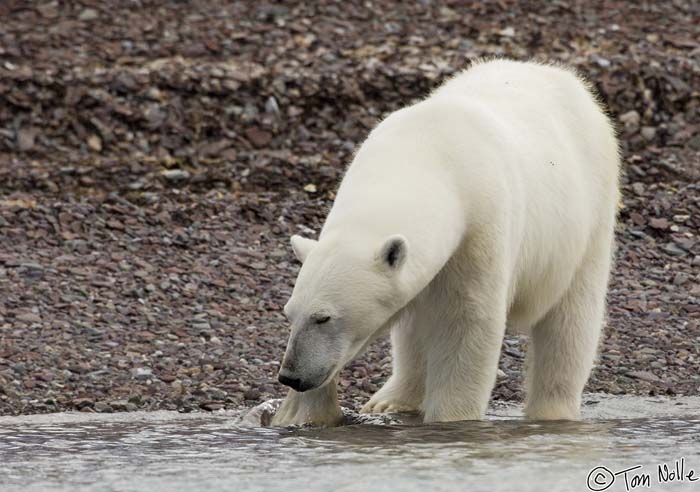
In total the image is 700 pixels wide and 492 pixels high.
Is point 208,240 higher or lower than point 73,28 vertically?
lower

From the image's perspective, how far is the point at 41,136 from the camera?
10664 millimetres

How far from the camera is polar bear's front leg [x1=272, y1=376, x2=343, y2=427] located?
538cm

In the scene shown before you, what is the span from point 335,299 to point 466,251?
2.10 ft

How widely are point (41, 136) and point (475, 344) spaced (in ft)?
20.6

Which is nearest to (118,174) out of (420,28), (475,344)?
(420,28)

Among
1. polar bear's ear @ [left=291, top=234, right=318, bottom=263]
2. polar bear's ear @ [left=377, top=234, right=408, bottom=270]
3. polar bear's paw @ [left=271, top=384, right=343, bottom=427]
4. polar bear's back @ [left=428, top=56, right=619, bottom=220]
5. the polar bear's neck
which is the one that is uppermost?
polar bear's back @ [left=428, top=56, right=619, bottom=220]

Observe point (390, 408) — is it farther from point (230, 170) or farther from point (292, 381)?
point (230, 170)

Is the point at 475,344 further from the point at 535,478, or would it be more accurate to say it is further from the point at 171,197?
the point at 171,197

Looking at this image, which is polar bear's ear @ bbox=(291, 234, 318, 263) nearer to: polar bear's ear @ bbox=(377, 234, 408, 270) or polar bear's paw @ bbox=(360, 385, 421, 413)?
polar bear's ear @ bbox=(377, 234, 408, 270)

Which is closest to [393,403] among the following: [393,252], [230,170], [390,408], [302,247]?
[390,408]

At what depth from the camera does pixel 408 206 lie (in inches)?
194

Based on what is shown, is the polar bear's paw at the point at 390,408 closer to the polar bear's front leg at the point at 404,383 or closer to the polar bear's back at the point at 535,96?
the polar bear's front leg at the point at 404,383
